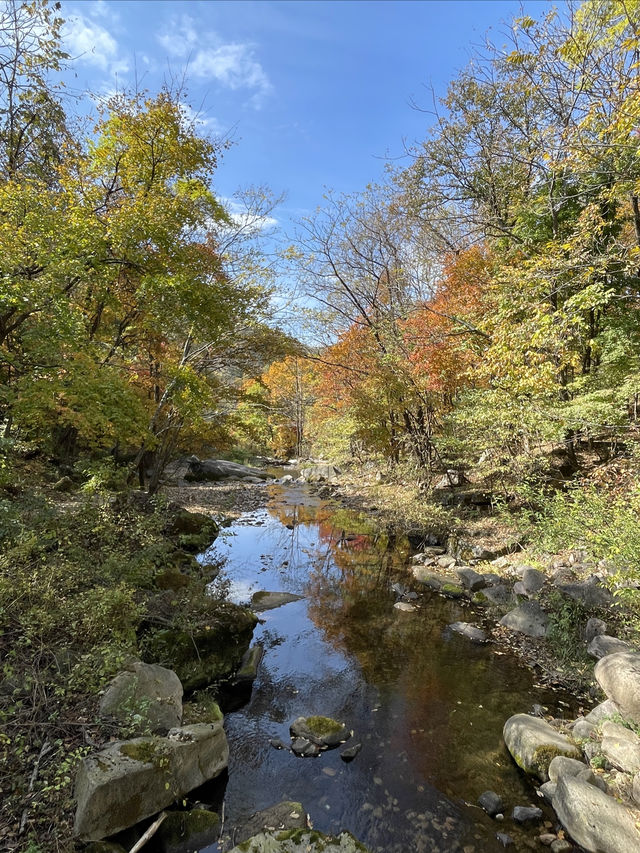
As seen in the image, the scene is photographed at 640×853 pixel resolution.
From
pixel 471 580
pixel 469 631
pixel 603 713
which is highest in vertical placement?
pixel 603 713

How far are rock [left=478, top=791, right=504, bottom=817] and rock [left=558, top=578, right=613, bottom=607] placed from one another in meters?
3.77

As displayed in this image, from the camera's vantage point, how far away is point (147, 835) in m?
3.08

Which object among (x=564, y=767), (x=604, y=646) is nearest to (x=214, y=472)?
(x=604, y=646)

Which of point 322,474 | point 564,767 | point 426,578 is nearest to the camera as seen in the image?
point 564,767

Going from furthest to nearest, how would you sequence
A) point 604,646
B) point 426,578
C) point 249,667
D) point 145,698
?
1. point 426,578
2. point 249,667
3. point 604,646
4. point 145,698

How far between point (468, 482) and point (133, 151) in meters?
13.2

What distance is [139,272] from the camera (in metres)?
8.65

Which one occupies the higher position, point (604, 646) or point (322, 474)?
point (322, 474)

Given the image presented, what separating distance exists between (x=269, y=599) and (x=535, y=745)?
5.48 meters

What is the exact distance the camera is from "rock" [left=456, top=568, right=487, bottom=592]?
8852 mm

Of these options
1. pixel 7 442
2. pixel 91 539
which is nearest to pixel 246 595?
pixel 91 539

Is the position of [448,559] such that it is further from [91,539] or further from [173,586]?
[91,539]

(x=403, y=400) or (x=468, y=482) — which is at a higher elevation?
(x=403, y=400)

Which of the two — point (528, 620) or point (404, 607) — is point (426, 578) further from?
point (528, 620)
